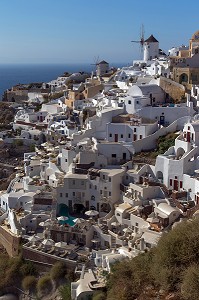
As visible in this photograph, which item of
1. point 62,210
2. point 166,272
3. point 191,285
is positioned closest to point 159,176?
point 62,210

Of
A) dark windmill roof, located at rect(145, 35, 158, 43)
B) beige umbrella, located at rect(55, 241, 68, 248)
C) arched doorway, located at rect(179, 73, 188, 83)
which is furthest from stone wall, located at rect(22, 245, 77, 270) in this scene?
dark windmill roof, located at rect(145, 35, 158, 43)

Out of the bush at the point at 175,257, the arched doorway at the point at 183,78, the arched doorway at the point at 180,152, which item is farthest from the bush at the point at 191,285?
the arched doorway at the point at 183,78

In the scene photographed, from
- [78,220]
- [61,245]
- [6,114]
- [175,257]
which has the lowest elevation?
[61,245]

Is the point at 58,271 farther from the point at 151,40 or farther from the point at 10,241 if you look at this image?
the point at 151,40

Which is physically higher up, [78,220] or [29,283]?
[78,220]

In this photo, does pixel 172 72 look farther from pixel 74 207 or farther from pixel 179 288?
pixel 179 288

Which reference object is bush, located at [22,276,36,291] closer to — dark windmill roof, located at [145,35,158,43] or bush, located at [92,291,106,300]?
bush, located at [92,291,106,300]

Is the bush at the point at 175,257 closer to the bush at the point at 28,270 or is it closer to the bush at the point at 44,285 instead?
the bush at the point at 44,285
